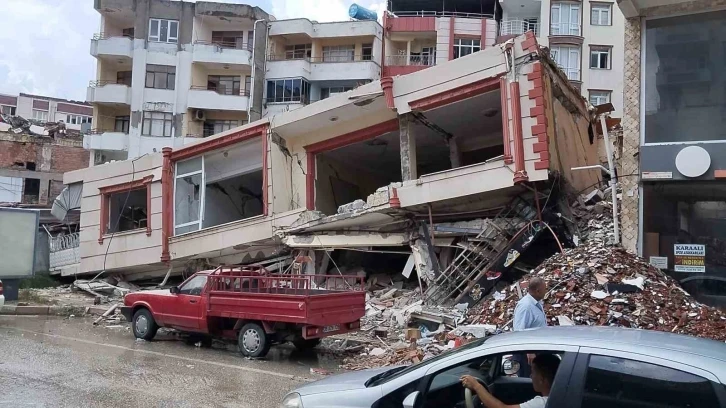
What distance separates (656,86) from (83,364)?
10533 mm

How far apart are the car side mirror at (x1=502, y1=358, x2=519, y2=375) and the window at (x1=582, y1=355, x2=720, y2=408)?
92 cm

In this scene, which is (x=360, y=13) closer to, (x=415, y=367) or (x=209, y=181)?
(x=209, y=181)

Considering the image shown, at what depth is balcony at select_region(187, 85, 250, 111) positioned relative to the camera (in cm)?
3912

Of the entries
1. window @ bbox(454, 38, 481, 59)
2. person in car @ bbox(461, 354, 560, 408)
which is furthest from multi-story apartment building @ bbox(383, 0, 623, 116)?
person in car @ bbox(461, 354, 560, 408)

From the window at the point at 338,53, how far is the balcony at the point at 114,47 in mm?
12361

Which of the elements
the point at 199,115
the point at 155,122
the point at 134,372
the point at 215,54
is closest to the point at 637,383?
the point at 134,372

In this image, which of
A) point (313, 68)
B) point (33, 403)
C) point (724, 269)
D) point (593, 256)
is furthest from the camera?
point (313, 68)

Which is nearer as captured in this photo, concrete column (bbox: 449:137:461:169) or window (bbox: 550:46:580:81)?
concrete column (bbox: 449:137:461:169)

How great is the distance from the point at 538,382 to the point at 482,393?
0.33m

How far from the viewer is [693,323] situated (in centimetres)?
932

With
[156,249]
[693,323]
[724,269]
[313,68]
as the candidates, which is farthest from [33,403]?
[313,68]

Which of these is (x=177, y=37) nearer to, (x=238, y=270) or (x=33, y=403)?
(x=238, y=270)

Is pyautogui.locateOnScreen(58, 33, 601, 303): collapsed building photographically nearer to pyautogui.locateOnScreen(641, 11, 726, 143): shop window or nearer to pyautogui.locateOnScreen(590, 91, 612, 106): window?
pyautogui.locateOnScreen(641, 11, 726, 143): shop window

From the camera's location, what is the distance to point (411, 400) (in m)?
3.74
